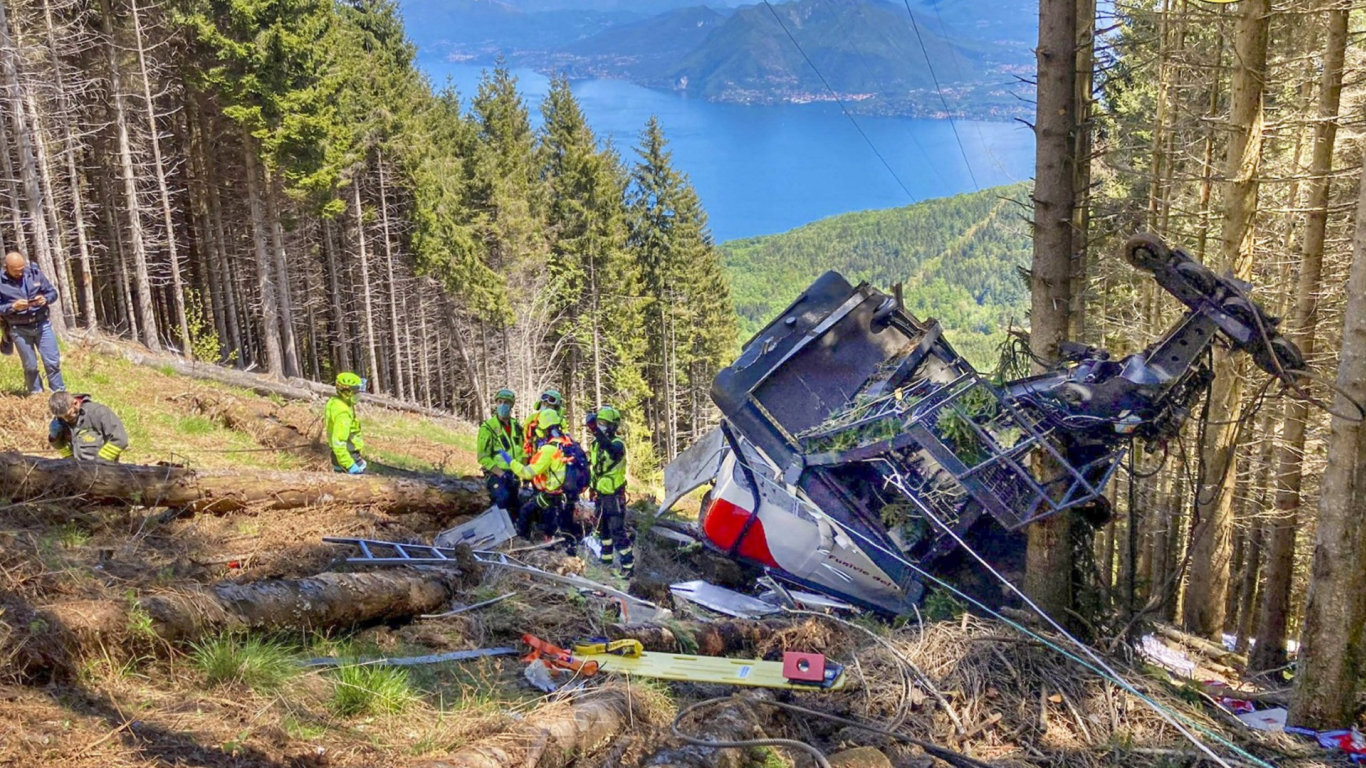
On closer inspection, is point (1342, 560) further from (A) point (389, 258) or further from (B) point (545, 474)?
(A) point (389, 258)

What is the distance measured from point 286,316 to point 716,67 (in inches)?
6111

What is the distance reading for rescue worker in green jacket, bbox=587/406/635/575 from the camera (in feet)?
29.9

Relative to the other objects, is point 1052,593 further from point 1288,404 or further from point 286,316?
point 286,316

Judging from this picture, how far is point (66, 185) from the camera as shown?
26.3 m

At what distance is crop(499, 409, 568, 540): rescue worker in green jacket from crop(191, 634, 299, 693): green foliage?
447 cm

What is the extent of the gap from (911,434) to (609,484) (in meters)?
3.61

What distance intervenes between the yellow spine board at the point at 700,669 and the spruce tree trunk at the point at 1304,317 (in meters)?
6.87

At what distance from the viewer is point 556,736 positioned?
4227 millimetres

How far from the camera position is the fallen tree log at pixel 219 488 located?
6734mm

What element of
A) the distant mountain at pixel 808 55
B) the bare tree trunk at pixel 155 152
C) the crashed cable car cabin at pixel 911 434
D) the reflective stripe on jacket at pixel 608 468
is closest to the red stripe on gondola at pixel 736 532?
the crashed cable car cabin at pixel 911 434

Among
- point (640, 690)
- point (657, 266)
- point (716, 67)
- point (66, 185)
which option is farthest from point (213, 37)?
point (716, 67)

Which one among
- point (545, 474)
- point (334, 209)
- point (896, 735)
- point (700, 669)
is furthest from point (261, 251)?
point (896, 735)

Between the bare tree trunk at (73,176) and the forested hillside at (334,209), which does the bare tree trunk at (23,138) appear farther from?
the bare tree trunk at (73,176)

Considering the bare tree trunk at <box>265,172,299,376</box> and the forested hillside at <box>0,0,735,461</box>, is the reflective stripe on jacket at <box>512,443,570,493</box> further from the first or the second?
the bare tree trunk at <box>265,172,299,376</box>
